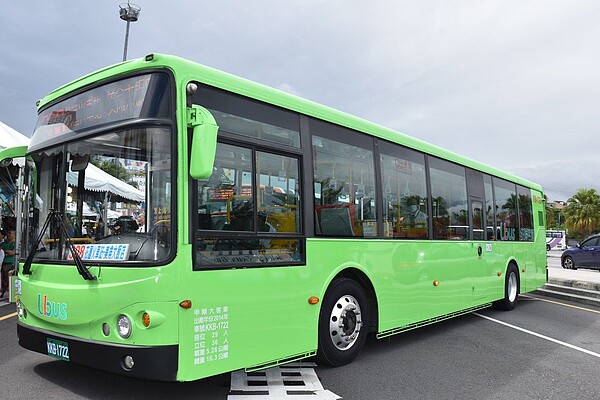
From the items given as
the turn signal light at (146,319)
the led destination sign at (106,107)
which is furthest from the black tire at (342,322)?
the led destination sign at (106,107)

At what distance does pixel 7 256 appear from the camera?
1112cm

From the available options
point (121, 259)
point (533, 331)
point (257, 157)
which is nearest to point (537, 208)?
point (533, 331)

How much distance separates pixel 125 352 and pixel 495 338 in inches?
236

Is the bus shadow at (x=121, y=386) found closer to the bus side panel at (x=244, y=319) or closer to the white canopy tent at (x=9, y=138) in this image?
the bus side panel at (x=244, y=319)

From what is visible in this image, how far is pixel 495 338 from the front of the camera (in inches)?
308

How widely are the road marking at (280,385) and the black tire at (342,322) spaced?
1.11 ft

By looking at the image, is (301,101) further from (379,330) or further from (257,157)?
(379,330)

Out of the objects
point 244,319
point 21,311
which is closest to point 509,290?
point 244,319

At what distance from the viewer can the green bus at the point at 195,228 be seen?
403 cm

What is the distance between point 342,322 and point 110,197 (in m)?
2.95

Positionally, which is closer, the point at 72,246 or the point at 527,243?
the point at 72,246

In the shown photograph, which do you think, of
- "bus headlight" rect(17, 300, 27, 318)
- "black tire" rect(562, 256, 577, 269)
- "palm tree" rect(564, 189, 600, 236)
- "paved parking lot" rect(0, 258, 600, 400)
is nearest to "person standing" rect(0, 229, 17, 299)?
"paved parking lot" rect(0, 258, 600, 400)

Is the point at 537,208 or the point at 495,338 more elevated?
the point at 537,208

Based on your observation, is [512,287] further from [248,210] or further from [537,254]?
[248,210]
